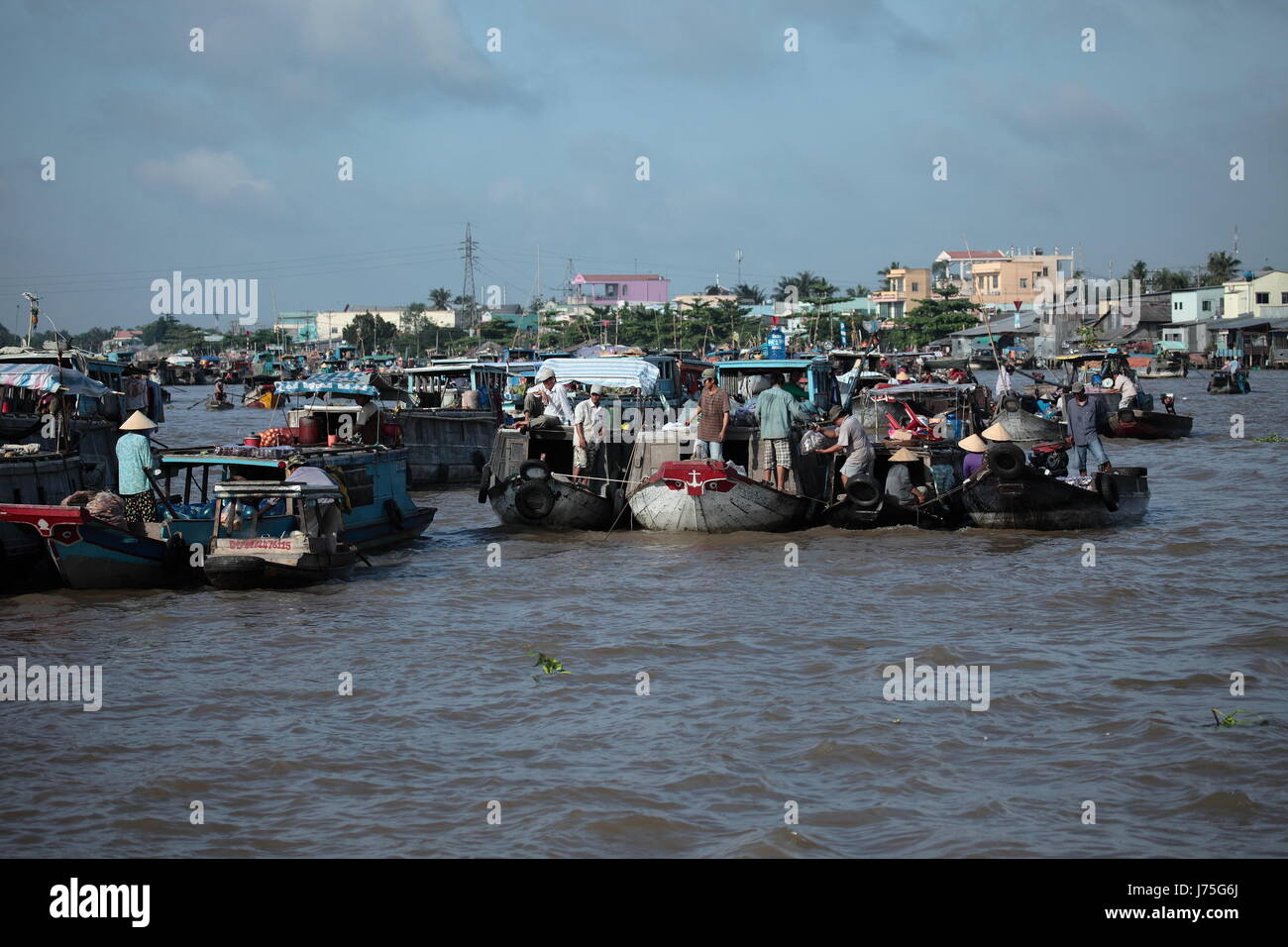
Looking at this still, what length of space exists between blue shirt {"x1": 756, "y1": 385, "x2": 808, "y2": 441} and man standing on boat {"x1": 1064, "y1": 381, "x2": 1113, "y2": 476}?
12.9 feet

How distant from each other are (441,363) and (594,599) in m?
16.9

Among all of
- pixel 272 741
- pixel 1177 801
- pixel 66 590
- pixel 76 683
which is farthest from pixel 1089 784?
pixel 66 590

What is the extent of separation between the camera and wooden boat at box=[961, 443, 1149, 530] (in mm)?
16312

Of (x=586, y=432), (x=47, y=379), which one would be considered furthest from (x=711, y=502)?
(x=47, y=379)

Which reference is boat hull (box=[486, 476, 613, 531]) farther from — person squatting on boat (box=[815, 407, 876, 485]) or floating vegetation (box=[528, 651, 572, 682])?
floating vegetation (box=[528, 651, 572, 682])

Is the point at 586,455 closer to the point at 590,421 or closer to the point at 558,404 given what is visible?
the point at 590,421

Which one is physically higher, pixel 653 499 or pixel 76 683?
pixel 653 499

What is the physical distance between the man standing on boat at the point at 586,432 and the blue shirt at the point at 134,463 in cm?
585

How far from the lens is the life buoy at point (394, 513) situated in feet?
55.0

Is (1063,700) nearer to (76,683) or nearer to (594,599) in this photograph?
(594,599)

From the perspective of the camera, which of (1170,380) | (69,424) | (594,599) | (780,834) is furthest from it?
(1170,380)

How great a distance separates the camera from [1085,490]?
55.3ft

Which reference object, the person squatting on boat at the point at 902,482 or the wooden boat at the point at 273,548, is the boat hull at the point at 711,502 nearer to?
the person squatting on boat at the point at 902,482
